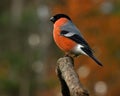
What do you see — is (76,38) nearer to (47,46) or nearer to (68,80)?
(68,80)

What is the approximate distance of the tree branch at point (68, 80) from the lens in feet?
20.1

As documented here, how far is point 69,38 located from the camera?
10.1 meters

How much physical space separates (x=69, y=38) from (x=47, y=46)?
22901 millimetres

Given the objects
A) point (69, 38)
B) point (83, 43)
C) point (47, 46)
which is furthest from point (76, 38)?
point (47, 46)

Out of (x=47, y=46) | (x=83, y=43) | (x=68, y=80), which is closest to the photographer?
(x=68, y=80)

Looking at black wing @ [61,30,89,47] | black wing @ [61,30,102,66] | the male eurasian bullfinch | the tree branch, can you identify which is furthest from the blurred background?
the tree branch

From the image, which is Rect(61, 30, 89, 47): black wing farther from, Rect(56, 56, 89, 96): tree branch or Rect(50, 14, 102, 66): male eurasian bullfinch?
Rect(56, 56, 89, 96): tree branch

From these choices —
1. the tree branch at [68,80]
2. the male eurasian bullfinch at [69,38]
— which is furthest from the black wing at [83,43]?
the tree branch at [68,80]

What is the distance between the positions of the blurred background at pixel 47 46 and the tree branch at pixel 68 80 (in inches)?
589

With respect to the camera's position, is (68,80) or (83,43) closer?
(68,80)

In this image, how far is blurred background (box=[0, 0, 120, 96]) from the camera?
76.2 feet

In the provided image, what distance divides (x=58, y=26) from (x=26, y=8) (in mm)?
24277

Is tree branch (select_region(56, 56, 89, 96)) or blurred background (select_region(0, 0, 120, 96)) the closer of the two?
tree branch (select_region(56, 56, 89, 96))

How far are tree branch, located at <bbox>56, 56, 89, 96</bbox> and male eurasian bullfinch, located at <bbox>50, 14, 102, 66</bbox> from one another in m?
2.01
